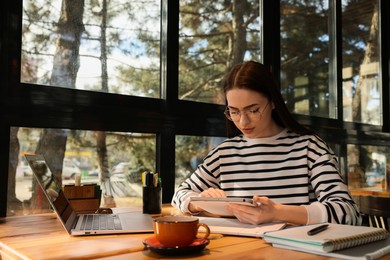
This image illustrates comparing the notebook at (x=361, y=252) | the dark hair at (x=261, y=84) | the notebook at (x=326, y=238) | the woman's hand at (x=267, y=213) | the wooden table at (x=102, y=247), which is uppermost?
the dark hair at (x=261, y=84)

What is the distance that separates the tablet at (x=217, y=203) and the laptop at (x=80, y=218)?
161mm

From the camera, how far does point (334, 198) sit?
125 cm

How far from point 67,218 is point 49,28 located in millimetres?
870

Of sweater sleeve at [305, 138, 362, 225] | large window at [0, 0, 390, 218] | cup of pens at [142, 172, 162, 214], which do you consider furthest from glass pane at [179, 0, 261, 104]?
sweater sleeve at [305, 138, 362, 225]

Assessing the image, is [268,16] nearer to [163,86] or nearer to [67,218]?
[163,86]

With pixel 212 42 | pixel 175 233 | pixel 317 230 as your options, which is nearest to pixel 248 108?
pixel 317 230

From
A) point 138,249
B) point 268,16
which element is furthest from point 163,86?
point 138,249

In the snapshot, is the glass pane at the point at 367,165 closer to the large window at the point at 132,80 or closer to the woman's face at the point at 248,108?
the large window at the point at 132,80

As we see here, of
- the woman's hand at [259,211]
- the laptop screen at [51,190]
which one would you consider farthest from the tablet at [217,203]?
the laptop screen at [51,190]

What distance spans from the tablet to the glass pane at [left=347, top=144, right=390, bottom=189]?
207 cm

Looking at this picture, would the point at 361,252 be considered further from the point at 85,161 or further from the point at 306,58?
the point at 306,58

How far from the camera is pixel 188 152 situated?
2100mm

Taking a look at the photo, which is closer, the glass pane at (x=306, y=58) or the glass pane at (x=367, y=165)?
the glass pane at (x=306, y=58)

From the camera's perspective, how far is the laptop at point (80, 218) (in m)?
1.08
